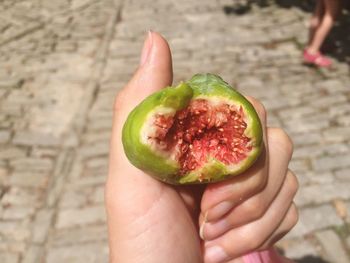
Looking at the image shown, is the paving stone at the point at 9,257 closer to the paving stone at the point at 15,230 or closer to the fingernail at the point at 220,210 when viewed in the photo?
the paving stone at the point at 15,230

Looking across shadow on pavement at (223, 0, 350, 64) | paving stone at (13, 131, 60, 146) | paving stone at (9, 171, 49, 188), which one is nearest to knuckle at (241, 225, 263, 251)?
paving stone at (9, 171, 49, 188)

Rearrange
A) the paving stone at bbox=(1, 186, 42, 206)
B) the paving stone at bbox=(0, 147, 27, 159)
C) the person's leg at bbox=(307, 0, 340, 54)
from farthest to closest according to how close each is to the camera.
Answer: the person's leg at bbox=(307, 0, 340, 54)
the paving stone at bbox=(0, 147, 27, 159)
the paving stone at bbox=(1, 186, 42, 206)

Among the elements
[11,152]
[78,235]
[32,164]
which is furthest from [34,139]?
[78,235]

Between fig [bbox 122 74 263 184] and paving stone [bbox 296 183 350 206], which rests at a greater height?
fig [bbox 122 74 263 184]

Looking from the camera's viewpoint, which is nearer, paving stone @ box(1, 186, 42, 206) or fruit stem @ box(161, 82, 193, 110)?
fruit stem @ box(161, 82, 193, 110)

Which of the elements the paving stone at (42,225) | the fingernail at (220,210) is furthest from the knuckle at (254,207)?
the paving stone at (42,225)

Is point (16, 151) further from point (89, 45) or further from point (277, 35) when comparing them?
point (277, 35)

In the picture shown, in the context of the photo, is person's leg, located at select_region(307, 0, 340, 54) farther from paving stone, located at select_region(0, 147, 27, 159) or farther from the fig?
the fig
